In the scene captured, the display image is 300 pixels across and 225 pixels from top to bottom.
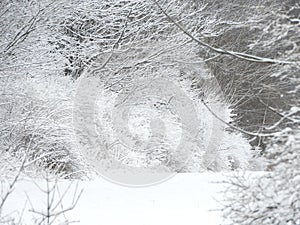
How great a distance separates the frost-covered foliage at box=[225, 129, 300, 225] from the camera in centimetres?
308

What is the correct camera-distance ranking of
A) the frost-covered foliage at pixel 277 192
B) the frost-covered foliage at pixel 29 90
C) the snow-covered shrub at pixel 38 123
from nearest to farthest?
the frost-covered foliage at pixel 277 192 < the frost-covered foliage at pixel 29 90 < the snow-covered shrub at pixel 38 123

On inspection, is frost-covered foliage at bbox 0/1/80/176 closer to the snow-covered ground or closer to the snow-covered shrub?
the snow-covered shrub

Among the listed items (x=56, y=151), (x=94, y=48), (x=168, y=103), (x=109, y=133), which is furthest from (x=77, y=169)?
(x=168, y=103)

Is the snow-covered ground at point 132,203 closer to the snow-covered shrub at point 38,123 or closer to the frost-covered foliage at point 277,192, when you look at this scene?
the snow-covered shrub at point 38,123

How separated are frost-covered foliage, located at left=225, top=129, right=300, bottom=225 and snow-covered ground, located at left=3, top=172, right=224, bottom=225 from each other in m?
1.40

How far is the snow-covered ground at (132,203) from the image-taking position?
5.50m

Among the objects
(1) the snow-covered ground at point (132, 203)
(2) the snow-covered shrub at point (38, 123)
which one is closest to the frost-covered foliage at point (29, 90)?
(2) the snow-covered shrub at point (38, 123)

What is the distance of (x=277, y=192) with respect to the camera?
3.16 m

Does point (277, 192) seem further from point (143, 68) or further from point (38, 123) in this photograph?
point (143, 68)

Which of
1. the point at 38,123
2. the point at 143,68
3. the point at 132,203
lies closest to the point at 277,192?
the point at 132,203

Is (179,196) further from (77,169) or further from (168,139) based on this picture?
(168,139)

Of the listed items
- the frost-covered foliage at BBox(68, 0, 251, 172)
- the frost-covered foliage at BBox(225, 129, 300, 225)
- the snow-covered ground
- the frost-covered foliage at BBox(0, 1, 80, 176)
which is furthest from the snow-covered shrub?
the frost-covered foliage at BBox(225, 129, 300, 225)

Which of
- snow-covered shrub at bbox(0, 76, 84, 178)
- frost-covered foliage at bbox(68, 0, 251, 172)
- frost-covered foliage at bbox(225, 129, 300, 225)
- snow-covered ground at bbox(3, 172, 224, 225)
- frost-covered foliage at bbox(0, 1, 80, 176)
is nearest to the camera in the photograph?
frost-covered foliage at bbox(225, 129, 300, 225)

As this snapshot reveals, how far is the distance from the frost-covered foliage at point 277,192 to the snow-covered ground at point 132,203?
1401 millimetres
